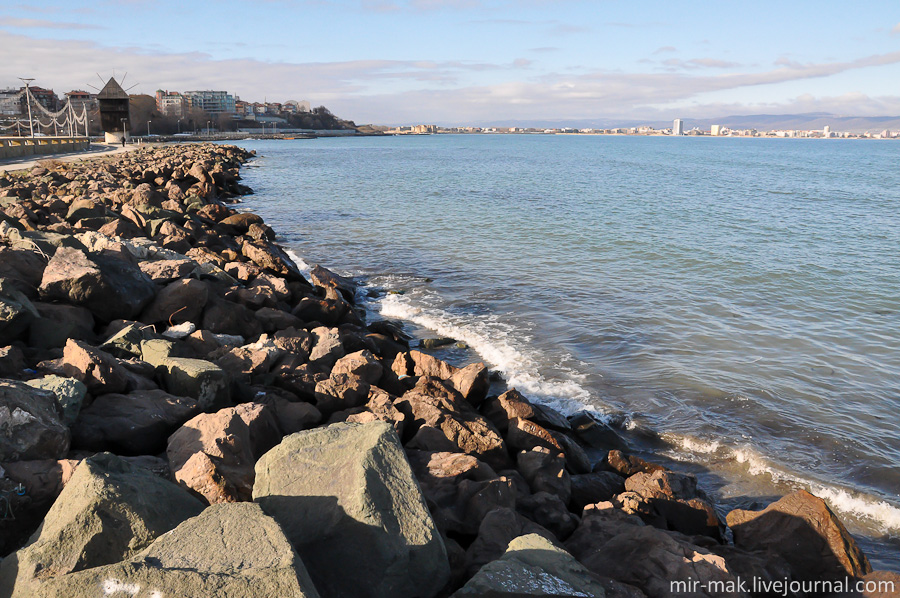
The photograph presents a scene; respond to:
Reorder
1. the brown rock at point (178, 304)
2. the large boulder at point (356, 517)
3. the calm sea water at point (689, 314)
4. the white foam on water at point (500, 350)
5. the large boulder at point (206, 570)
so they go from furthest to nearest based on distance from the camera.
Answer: the white foam on water at point (500, 350) < the brown rock at point (178, 304) < the calm sea water at point (689, 314) < the large boulder at point (356, 517) < the large boulder at point (206, 570)

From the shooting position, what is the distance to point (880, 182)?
47.2 meters

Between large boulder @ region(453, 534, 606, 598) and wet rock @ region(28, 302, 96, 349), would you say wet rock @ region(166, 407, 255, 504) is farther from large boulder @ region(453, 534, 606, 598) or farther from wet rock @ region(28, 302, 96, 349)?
wet rock @ region(28, 302, 96, 349)

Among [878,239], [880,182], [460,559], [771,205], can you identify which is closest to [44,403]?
[460,559]

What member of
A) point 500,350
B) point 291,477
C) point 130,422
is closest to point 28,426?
point 130,422

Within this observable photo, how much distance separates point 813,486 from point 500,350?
4888mm

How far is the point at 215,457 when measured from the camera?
3.87 metres

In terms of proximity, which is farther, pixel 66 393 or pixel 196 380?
pixel 196 380

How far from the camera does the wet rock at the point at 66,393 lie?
4.29m

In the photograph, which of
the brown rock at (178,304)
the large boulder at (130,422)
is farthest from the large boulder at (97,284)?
the large boulder at (130,422)

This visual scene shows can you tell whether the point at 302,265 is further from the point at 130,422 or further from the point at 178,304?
the point at 130,422

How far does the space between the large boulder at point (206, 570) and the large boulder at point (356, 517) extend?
45 centimetres

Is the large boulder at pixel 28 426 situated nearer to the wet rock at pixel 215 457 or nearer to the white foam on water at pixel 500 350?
the wet rock at pixel 215 457

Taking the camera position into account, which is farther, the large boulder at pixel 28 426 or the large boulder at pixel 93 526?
the large boulder at pixel 28 426

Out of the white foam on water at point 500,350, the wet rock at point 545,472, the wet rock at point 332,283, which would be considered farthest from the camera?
the wet rock at point 332,283
